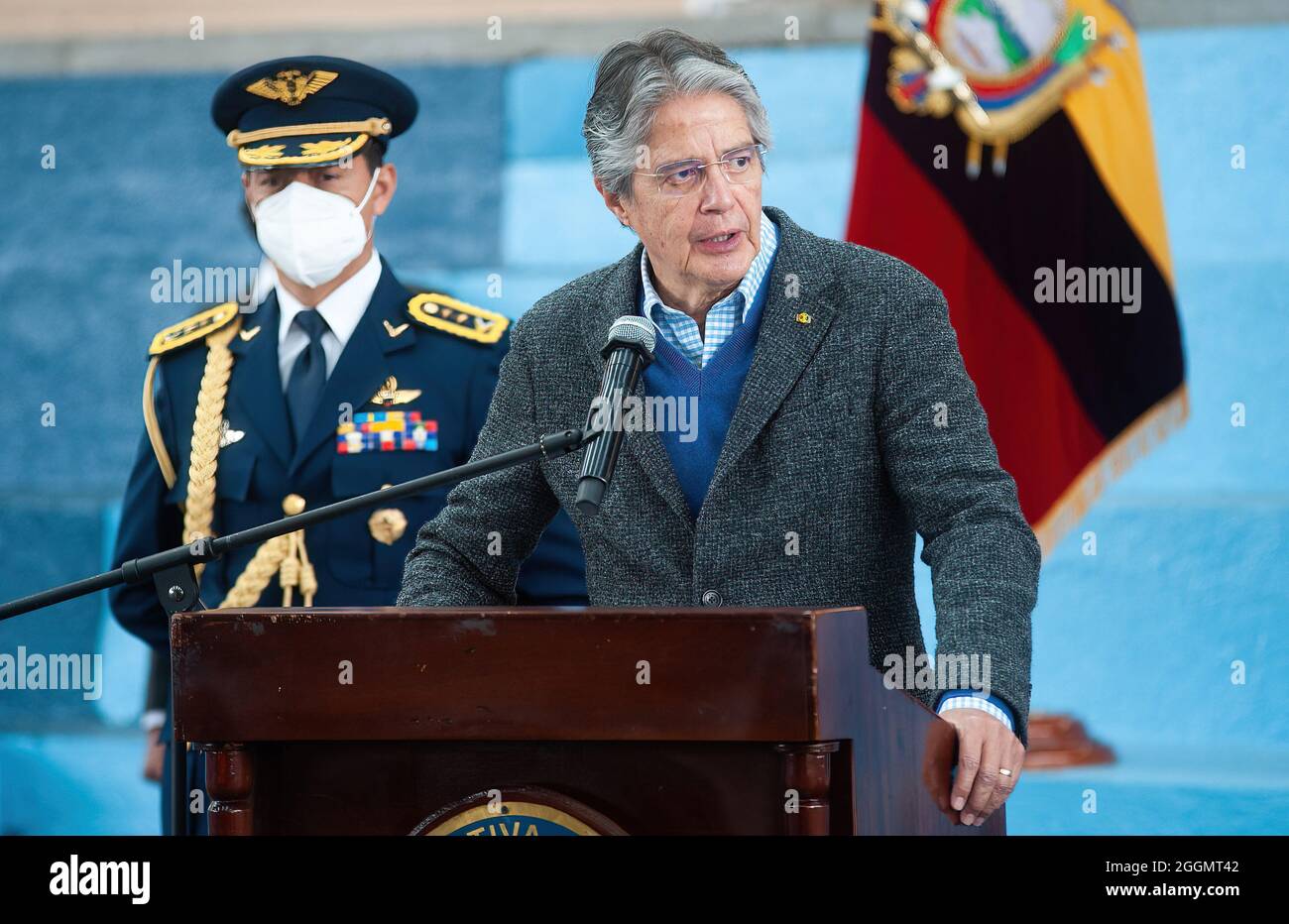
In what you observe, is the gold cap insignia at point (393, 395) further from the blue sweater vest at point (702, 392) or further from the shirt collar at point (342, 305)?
the blue sweater vest at point (702, 392)

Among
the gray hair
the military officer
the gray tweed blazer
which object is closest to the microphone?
the gray tweed blazer

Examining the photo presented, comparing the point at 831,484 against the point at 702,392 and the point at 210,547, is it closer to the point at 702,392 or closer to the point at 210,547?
the point at 702,392

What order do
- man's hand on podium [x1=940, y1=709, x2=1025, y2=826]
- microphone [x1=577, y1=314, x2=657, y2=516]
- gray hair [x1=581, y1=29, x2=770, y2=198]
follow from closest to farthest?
microphone [x1=577, y1=314, x2=657, y2=516]
man's hand on podium [x1=940, y1=709, x2=1025, y2=826]
gray hair [x1=581, y1=29, x2=770, y2=198]

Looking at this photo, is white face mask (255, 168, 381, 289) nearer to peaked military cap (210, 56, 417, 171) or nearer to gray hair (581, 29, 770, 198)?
peaked military cap (210, 56, 417, 171)

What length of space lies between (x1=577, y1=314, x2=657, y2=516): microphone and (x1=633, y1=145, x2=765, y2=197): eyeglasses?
0.39 m

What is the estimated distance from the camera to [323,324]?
296cm

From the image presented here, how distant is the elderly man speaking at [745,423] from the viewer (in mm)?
1791

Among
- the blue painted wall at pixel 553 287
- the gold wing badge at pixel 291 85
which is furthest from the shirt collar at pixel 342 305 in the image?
the blue painted wall at pixel 553 287

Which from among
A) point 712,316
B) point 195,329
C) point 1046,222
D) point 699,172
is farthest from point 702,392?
point 1046,222

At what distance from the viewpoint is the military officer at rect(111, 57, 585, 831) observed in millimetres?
2816

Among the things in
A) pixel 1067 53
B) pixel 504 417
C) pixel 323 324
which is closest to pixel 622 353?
pixel 504 417

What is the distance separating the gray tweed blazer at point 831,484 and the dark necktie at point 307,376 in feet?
3.39

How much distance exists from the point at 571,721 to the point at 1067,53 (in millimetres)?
2507

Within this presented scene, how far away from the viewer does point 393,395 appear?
290 cm
